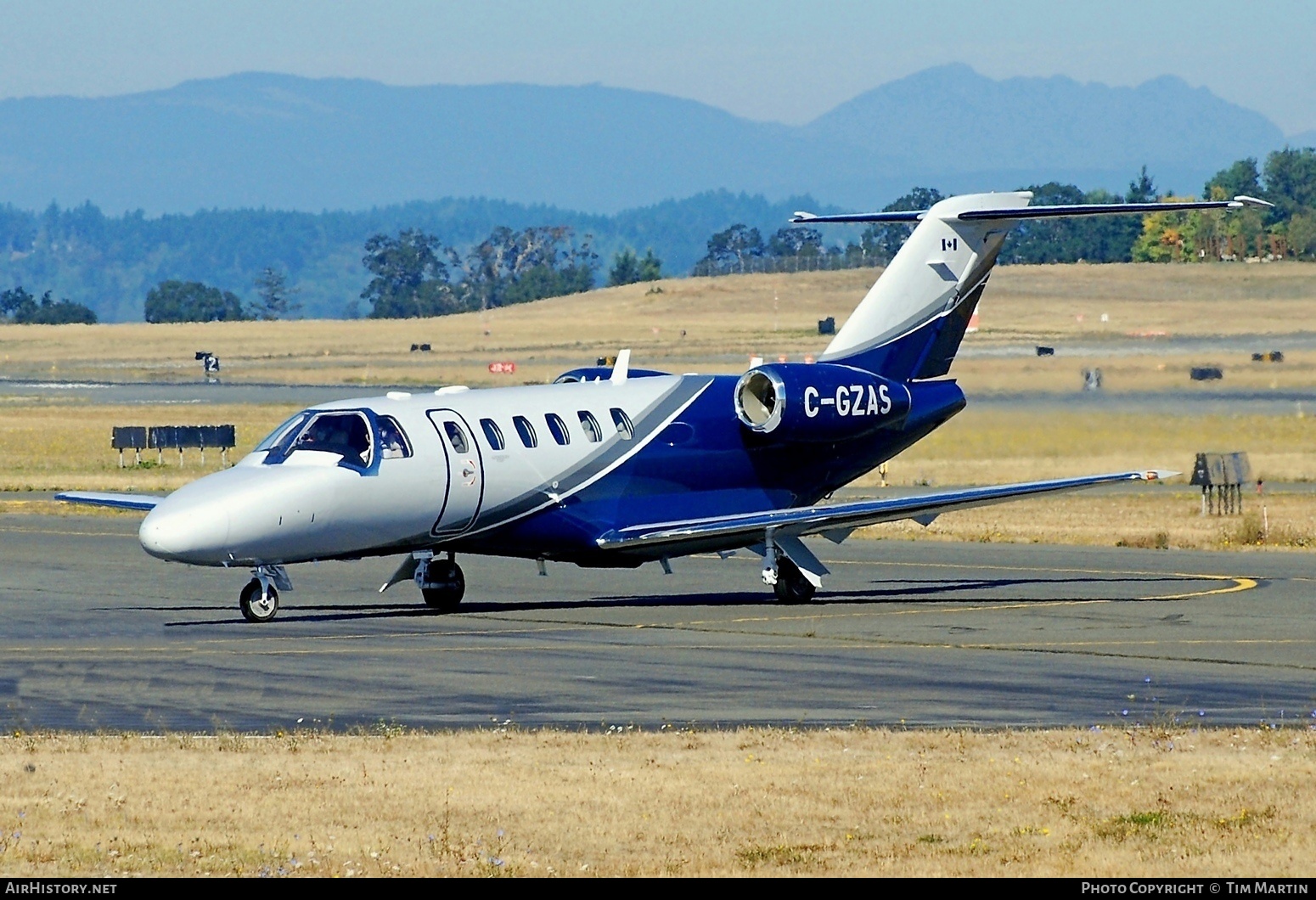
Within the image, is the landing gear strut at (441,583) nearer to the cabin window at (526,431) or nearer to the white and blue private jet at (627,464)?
the white and blue private jet at (627,464)

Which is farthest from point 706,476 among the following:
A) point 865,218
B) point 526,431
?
point 865,218

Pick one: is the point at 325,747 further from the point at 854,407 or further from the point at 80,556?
the point at 80,556

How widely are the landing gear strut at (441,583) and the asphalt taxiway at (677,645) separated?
0.39 m

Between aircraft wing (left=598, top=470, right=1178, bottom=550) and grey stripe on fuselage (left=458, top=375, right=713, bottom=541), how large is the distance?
87 cm

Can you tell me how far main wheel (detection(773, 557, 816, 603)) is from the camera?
30.1 m

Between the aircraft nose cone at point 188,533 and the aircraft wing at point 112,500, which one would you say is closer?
the aircraft nose cone at point 188,533

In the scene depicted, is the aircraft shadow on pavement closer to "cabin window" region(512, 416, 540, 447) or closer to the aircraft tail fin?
"cabin window" region(512, 416, 540, 447)

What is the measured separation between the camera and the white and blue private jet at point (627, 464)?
88.3ft

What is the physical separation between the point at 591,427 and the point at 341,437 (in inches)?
156

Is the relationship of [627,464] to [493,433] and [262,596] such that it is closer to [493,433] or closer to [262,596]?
[493,433]

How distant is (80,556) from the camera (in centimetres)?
3825

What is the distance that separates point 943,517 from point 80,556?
19.5 m

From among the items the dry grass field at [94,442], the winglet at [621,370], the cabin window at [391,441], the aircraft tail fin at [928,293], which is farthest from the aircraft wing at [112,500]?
the dry grass field at [94,442]

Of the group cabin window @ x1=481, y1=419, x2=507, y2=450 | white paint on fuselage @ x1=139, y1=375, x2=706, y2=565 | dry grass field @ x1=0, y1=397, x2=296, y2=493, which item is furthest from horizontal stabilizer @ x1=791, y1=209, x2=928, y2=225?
dry grass field @ x1=0, y1=397, x2=296, y2=493
